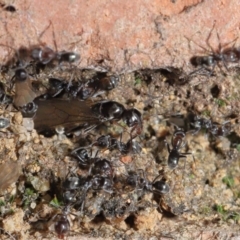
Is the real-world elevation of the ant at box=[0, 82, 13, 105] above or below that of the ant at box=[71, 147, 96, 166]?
above

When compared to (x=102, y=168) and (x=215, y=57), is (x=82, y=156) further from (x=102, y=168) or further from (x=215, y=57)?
(x=215, y=57)

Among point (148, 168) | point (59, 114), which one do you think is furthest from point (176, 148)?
point (59, 114)

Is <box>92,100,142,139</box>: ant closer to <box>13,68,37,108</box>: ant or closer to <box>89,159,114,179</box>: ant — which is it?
<box>89,159,114,179</box>: ant

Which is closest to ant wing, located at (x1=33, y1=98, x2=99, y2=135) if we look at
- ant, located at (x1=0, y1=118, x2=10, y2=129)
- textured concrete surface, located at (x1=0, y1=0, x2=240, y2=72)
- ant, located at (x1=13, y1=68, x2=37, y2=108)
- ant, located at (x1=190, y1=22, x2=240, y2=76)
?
ant, located at (x1=13, y1=68, x2=37, y2=108)

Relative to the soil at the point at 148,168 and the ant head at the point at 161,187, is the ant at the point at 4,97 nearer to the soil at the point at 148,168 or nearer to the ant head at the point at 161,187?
the soil at the point at 148,168

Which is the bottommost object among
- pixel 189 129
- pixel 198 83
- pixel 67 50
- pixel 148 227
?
pixel 148 227

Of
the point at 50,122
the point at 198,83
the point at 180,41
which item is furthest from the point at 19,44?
the point at 198,83

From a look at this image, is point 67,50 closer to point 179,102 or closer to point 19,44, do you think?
point 19,44
